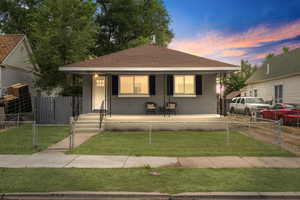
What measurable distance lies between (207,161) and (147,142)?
3270 mm

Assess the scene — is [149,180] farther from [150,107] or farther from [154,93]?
[154,93]

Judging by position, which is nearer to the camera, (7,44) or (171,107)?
(171,107)

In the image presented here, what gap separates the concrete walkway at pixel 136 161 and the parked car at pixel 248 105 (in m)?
12.1

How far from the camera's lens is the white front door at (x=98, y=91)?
1452 centimetres

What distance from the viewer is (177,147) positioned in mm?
8414

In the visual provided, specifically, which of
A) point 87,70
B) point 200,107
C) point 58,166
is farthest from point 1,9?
point 58,166

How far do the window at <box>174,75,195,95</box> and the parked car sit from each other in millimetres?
6692

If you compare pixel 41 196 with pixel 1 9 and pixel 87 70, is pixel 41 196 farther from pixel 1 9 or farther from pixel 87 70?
pixel 1 9

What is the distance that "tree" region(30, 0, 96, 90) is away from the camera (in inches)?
621

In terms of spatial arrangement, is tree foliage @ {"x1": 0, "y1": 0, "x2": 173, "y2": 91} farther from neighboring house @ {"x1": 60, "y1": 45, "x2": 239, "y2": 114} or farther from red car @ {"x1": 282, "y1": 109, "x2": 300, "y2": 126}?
red car @ {"x1": 282, "y1": 109, "x2": 300, "y2": 126}

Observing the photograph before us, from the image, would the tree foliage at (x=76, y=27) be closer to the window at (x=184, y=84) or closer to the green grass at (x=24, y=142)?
the green grass at (x=24, y=142)

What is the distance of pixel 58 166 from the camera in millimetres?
6066

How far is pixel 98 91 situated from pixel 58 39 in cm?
→ 486

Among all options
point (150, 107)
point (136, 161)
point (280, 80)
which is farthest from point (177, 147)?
point (280, 80)
